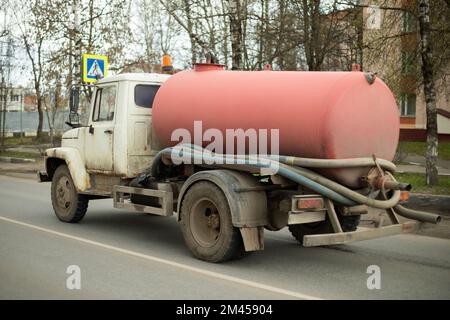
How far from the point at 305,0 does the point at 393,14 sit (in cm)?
342

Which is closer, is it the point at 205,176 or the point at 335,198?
the point at 335,198

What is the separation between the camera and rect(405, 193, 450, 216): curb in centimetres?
1070

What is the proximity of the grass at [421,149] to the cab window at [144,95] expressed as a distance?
14.7 m

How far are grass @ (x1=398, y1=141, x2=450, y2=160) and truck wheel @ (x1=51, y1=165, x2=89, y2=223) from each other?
48.4 ft

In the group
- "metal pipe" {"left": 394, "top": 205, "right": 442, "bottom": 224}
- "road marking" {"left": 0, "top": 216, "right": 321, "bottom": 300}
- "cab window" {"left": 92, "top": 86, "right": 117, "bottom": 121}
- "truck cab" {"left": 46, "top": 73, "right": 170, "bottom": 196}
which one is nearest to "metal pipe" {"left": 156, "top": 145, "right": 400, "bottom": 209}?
"metal pipe" {"left": 394, "top": 205, "right": 442, "bottom": 224}

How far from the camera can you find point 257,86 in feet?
→ 22.2

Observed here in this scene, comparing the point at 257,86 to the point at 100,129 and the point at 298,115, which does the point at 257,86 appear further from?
the point at 100,129

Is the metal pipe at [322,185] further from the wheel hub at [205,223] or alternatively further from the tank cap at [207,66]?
the tank cap at [207,66]

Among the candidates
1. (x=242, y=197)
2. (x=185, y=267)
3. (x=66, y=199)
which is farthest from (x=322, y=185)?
(x=66, y=199)

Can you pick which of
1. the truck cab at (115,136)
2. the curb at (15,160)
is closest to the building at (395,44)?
the truck cab at (115,136)

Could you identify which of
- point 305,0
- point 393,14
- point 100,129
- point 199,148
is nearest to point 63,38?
point 305,0

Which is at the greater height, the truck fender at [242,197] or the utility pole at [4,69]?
the utility pole at [4,69]

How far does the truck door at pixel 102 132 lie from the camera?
8.59 meters
